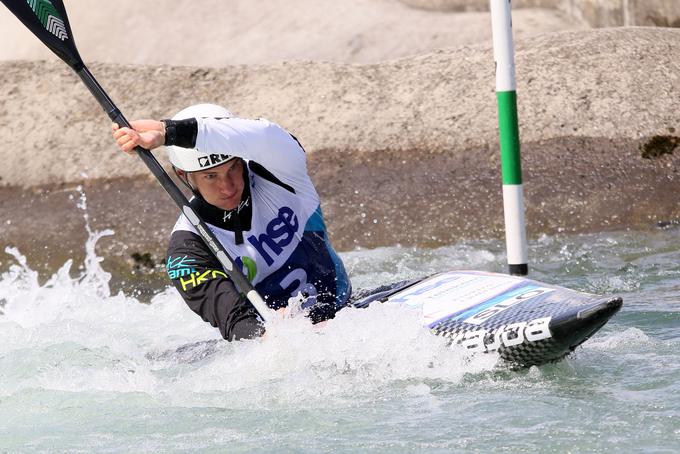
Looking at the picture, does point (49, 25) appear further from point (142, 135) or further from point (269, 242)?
point (269, 242)

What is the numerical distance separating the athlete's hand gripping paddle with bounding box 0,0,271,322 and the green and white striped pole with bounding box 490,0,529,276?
1812 mm

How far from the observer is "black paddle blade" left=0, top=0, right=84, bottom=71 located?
526 cm

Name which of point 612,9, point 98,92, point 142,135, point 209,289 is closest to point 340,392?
point 209,289

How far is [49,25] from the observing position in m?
5.31

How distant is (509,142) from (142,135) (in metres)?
2.32

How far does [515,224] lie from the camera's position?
6219 mm

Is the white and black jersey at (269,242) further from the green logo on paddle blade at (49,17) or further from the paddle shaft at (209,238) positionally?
the green logo on paddle blade at (49,17)

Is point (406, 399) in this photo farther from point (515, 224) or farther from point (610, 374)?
point (515, 224)

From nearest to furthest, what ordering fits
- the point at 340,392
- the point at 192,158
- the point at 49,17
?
1. the point at 340,392
2. the point at 192,158
3. the point at 49,17

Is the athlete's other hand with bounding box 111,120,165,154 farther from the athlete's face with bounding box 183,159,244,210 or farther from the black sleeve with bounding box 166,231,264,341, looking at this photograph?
the black sleeve with bounding box 166,231,264,341

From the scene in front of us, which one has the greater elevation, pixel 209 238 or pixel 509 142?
pixel 509 142

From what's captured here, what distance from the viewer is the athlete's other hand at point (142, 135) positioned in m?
4.70

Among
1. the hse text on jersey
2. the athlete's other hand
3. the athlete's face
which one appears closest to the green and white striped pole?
the hse text on jersey

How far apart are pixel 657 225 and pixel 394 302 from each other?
11.2ft
